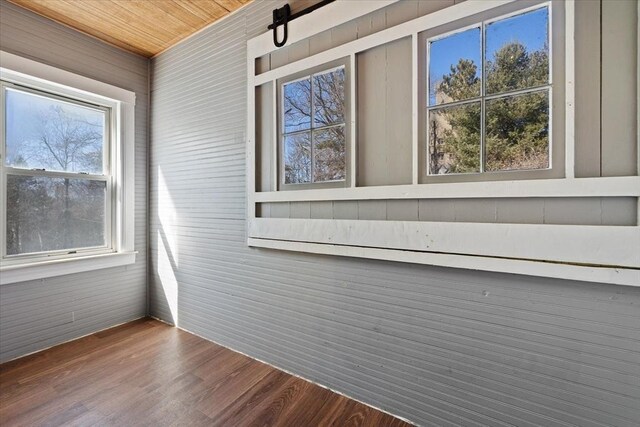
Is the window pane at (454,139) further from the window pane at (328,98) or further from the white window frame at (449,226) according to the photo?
the window pane at (328,98)

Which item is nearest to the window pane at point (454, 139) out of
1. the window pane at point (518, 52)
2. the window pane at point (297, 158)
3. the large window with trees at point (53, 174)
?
the window pane at point (518, 52)

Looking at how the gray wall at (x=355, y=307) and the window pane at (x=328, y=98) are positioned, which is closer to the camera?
the gray wall at (x=355, y=307)

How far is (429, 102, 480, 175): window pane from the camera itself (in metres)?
1.46

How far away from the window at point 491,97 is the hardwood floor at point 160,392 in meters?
1.54

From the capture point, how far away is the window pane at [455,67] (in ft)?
4.76

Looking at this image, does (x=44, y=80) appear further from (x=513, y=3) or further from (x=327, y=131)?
(x=513, y=3)

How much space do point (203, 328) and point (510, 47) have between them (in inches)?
118

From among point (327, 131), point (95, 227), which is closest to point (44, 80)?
point (95, 227)

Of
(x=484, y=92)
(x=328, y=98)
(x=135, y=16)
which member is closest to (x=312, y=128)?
(x=328, y=98)

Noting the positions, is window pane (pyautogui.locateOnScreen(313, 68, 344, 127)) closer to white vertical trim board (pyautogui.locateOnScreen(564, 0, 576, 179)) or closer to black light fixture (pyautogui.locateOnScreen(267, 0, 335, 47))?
black light fixture (pyautogui.locateOnScreen(267, 0, 335, 47))

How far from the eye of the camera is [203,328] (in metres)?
2.62

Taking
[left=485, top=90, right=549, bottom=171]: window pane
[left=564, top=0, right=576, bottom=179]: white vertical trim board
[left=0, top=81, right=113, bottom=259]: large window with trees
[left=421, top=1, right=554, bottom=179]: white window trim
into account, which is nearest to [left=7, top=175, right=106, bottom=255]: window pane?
[left=0, top=81, right=113, bottom=259]: large window with trees

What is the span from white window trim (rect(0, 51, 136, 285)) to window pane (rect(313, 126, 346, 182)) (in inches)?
85.2

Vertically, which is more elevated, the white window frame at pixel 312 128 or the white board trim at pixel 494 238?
the white window frame at pixel 312 128
